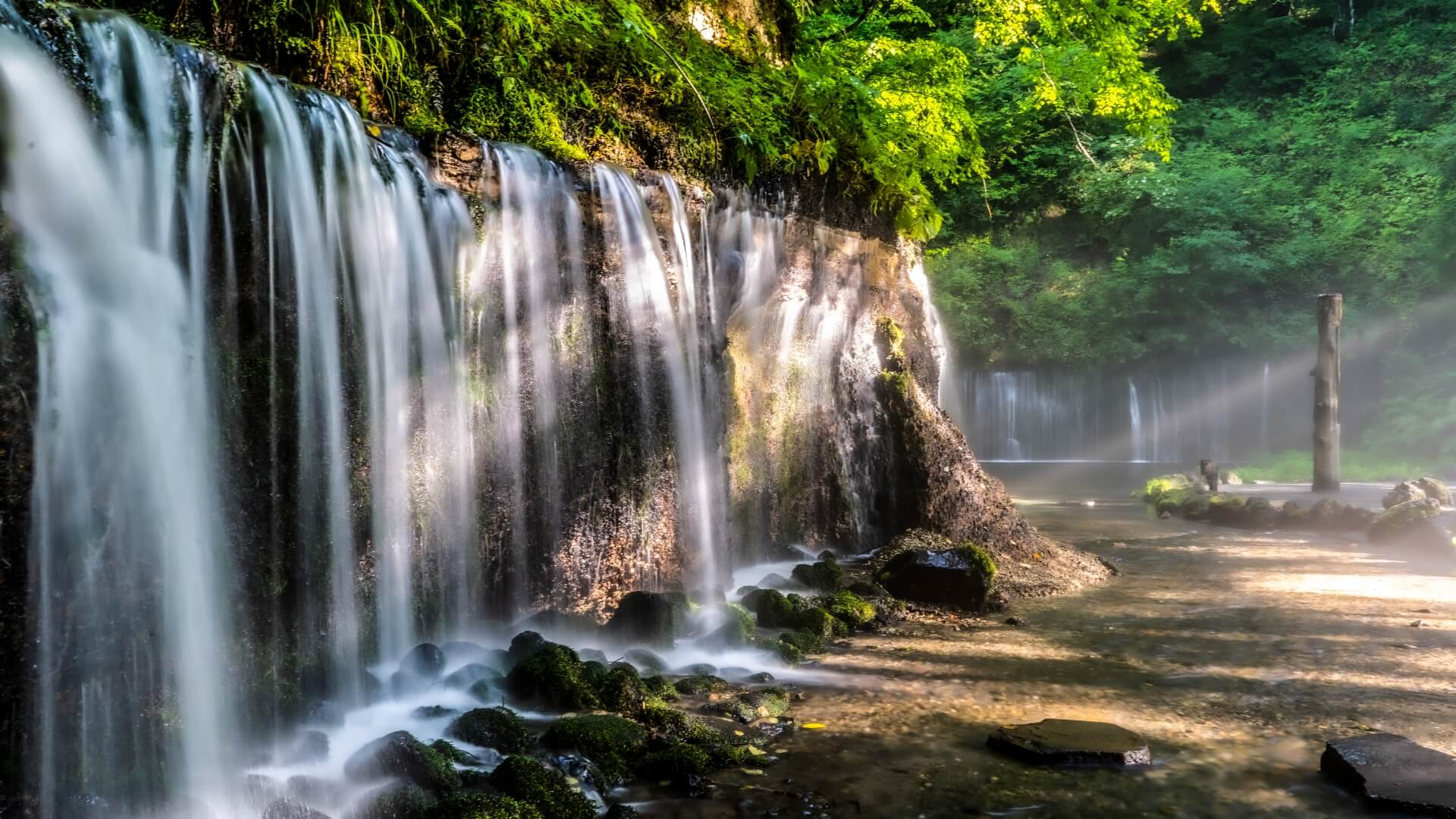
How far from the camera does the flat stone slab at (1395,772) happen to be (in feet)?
12.8

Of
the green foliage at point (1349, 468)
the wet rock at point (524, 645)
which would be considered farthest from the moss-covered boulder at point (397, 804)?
the green foliage at point (1349, 468)

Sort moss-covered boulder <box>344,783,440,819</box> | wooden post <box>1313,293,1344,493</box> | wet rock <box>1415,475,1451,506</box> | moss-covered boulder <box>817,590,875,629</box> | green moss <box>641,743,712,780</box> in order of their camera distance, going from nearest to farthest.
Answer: moss-covered boulder <box>344,783,440,819</box> → green moss <box>641,743,712,780</box> → moss-covered boulder <box>817,590,875,629</box> → wet rock <box>1415,475,1451,506</box> → wooden post <box>1313,293,1344,493</box>

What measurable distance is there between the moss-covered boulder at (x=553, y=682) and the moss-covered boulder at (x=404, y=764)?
985 mm

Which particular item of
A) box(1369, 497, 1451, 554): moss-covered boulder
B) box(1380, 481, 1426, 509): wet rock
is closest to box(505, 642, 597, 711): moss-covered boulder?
box(1369, 497, 1451, 554): moss-covered boulder

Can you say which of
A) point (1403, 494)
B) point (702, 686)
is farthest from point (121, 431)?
point (1403, 494)

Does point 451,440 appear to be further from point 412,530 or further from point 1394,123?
point 1394,123

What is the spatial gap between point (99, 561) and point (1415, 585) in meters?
10.1

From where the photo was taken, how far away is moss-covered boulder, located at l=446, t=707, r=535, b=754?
14.8ft

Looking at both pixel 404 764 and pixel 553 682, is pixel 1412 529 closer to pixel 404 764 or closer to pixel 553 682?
pixel 553 682

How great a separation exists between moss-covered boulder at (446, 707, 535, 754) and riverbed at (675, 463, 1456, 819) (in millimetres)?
887

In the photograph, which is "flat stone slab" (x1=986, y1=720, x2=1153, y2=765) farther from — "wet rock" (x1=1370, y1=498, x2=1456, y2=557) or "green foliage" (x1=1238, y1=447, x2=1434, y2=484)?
"green foliage" (x1=1238, y1=447, x2=1434, y2=484)

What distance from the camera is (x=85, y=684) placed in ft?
12.2

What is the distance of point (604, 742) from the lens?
4.50 metres

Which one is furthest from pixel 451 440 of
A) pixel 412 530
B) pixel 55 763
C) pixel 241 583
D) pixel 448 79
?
pixel 55 763
